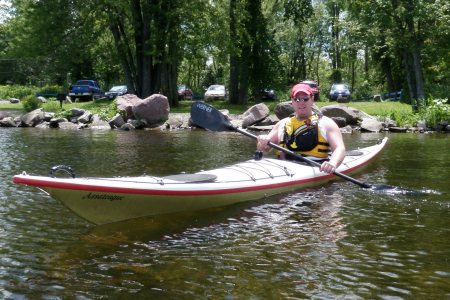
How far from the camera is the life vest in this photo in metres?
7.09

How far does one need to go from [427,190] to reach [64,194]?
4972 millimetres

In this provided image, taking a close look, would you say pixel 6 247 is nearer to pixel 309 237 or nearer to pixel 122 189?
pixel 122 189

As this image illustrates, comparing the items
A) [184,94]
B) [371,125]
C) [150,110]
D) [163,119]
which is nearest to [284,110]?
[371,125]

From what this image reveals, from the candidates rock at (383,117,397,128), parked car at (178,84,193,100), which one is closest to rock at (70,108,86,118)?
rock at (383,117,397,128)

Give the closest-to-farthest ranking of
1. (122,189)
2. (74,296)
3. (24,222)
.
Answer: (74,296), (122,189), (24,222)

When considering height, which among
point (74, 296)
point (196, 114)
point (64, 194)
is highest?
point (196, 114)

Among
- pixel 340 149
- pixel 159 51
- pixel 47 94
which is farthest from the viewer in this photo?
pixel 47 94

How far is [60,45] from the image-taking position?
2419 centimetres

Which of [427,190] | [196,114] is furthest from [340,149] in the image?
[196,114]

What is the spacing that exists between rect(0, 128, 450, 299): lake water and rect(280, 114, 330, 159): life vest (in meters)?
0.59

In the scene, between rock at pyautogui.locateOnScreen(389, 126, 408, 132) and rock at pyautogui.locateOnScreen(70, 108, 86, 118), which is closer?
rock at pyautogui.locateOnScreen(389, 126, 408, 132)

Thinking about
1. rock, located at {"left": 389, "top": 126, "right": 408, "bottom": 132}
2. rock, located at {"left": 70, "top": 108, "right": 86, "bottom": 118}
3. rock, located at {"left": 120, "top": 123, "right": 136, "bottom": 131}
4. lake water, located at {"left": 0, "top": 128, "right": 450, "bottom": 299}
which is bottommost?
lake water, located at {"left": 0, "top": 128, "right": 450, "bottom": 299}

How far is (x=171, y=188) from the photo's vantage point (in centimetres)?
554

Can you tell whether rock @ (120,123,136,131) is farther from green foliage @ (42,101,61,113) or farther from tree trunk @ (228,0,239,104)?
tree trunk @ (228,0,239,104)
